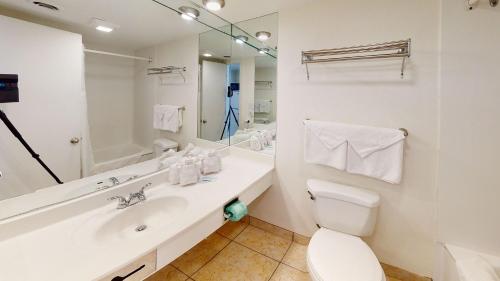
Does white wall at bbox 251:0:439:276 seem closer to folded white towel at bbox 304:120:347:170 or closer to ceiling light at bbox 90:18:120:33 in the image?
folded white towel at bbox 304:120:347:170

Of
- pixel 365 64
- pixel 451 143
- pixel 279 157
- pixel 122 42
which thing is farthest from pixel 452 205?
pixel 122 42

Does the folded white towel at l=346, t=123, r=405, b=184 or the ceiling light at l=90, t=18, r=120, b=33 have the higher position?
the ceiling light at l=90, t=18, r=120, b=33

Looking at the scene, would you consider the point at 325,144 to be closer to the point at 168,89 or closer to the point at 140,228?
the point at 168,89

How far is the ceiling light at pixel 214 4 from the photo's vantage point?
5.35 feet

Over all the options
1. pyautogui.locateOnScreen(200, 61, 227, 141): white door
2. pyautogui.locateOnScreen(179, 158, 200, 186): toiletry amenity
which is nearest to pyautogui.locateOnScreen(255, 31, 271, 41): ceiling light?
pyautogui.locateOnScreen(200, 61, 227, 141): white door

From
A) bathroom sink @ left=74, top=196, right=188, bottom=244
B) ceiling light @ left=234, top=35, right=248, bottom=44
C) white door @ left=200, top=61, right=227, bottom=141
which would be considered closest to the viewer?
bathroom sink @ left=74, top=196, right=188, bottom=244

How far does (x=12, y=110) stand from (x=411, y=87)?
2.19 m

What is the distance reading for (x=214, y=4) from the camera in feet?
5.45

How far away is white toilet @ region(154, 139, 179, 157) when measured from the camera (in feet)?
5.15

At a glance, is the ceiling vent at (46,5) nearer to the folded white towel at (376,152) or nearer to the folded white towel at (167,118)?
the folded white towel at (167,118)

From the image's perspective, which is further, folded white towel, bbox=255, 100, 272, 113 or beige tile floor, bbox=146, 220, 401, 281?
folded white towel, bbox=255, 100, 272, 113

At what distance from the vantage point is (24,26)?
95cm

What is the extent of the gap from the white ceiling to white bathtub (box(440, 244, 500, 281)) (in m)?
2.01

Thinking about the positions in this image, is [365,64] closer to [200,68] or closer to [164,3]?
[200,68]
